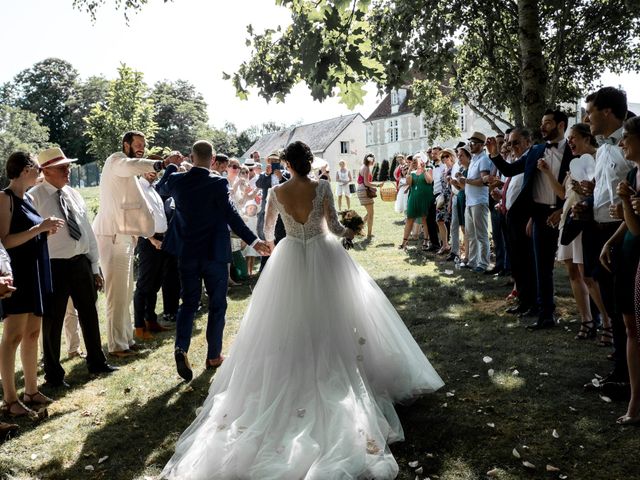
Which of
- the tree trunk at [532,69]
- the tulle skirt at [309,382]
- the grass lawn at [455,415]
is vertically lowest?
the grass lawn at [455,415]

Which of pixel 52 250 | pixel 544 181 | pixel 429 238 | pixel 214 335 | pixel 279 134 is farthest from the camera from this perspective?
pixel 279 134

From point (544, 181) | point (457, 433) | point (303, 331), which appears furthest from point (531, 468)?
point (544, 181)

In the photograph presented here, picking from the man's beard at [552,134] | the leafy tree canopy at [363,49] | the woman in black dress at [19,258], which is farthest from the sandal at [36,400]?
the man's beard at [552,134]

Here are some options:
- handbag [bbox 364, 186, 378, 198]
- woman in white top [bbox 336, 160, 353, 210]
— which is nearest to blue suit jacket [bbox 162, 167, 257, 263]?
handbag [bbox 364, 186, 378, 198]

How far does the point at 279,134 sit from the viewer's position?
7194cm

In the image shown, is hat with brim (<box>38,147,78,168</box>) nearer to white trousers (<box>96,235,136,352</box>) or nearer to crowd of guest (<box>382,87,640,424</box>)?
white trousers (<box>96,235,136,352</box>)

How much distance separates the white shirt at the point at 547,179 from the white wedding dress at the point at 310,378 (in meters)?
2.78

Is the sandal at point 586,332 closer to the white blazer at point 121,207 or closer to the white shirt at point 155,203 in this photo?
the white blazer at point 121,207

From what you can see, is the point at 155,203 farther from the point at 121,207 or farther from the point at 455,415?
the point at 455,415

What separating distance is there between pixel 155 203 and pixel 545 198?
16.6 ft

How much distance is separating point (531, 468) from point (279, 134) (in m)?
70.8

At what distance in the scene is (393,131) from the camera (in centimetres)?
5972

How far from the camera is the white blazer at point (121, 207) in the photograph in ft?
20.6

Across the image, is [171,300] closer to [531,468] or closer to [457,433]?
[457,433]
